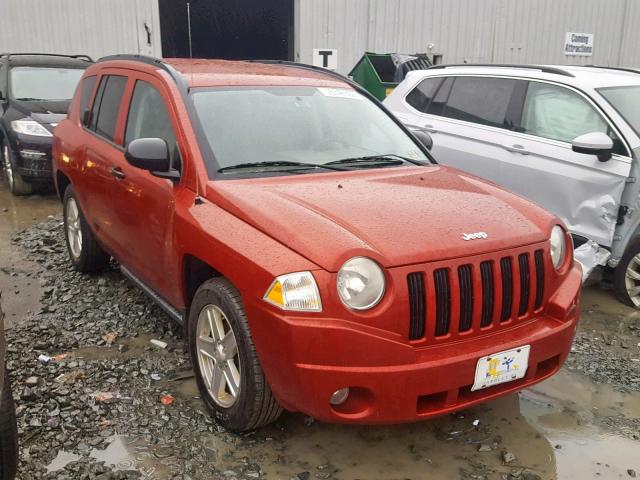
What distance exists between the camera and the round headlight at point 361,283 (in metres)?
2.49

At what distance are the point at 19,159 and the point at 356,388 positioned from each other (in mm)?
6748

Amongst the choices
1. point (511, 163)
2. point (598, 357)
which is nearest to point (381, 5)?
point (511, 163)

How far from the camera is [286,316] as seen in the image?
244 centimetres

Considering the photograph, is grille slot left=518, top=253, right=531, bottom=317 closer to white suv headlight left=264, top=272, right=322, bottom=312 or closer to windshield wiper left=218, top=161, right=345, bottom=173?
white suv headlight left=264, top=272, right=322, bottom=312

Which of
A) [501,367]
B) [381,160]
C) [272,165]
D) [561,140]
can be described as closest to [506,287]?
[501,367]

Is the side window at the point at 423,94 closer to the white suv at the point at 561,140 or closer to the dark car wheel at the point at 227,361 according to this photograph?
the white suv at the point at 561,140

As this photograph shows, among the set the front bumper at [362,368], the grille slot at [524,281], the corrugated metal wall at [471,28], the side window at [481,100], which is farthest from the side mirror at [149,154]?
the corrugated metal wall at [471,28]

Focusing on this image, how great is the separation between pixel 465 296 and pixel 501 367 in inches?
14.6

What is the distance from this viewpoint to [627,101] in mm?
5062

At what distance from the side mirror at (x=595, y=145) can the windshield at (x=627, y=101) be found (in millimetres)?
318

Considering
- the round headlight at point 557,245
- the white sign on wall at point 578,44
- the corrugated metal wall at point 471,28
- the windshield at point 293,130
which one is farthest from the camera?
the white sign on wall at point 578,44

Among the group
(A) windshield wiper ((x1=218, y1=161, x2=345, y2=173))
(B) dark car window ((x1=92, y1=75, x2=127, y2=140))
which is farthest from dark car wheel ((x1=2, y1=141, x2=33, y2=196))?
(A) windshield wiper ((x1=218, y1=161, x2=345, y2=173))

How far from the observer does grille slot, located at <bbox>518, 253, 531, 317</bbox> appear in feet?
9.18

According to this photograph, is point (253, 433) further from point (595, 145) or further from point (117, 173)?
point (595, 145)
